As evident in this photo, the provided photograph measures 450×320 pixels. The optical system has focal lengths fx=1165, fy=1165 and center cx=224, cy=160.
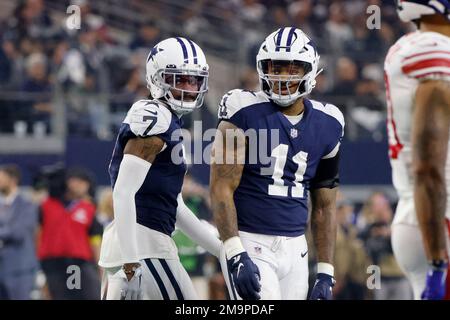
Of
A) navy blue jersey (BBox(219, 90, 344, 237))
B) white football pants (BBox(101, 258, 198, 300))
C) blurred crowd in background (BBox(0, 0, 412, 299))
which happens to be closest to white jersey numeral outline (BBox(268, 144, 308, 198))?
navy blue jersey (BBox(219, 90, 344, 237))

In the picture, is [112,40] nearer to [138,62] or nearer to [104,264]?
[138,62]

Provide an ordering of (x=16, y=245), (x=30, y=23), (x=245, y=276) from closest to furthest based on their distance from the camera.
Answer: (x=245, y=276)
(x=16, y=245)
(x=30, y=23)

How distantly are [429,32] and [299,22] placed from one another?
36.8ft

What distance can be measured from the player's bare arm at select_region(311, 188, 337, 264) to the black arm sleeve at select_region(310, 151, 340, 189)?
3 centimetres

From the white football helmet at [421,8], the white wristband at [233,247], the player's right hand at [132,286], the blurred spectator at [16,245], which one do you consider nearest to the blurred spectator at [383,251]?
the blurred spectator at [16,245]

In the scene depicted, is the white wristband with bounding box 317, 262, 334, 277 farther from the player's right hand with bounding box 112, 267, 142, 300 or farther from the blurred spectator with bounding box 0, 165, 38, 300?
the blurred spectator with bounding box 0, 165, 38, 300

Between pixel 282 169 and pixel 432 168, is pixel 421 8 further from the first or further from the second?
pixel 282 169

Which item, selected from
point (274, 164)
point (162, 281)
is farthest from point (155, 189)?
point (274, 164)

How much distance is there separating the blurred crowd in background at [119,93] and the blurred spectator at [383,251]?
1 centimetres

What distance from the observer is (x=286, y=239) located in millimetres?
5777

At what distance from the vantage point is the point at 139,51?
46.9ft

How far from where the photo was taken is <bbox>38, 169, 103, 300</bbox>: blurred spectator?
985cm

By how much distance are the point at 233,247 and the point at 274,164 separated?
1.74 ft

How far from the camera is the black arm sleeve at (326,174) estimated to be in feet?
19.8
